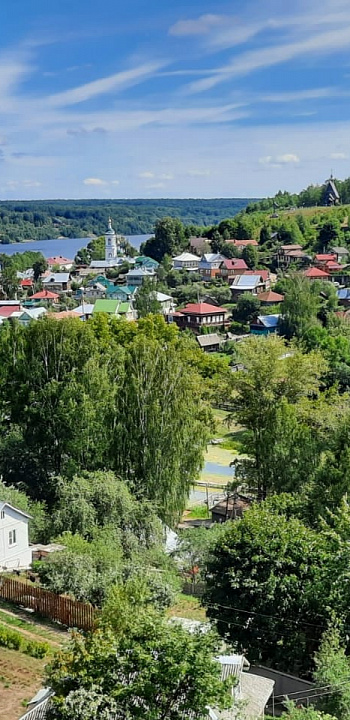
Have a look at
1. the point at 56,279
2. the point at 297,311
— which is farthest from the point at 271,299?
the point at 56,279

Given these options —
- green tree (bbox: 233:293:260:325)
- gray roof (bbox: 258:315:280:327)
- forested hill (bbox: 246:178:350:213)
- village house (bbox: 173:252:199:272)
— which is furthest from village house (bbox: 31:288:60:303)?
forested hill (bbox: 246:178:350:213)

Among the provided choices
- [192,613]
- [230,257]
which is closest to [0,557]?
[192,613]

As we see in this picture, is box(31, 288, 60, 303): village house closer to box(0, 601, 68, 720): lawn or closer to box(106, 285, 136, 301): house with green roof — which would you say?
box(106, 285, 136, 301): house with green roof

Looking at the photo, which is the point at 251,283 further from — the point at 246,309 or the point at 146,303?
the point at 146,303

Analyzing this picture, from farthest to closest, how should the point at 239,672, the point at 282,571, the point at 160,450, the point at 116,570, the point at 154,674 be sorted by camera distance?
1. the point at 160,450
2. the point at 116,570
3. the point at 282,571
4. the point at 239,672
5. the point at 154,674

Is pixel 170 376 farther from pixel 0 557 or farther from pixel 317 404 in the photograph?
pixel 0 557
